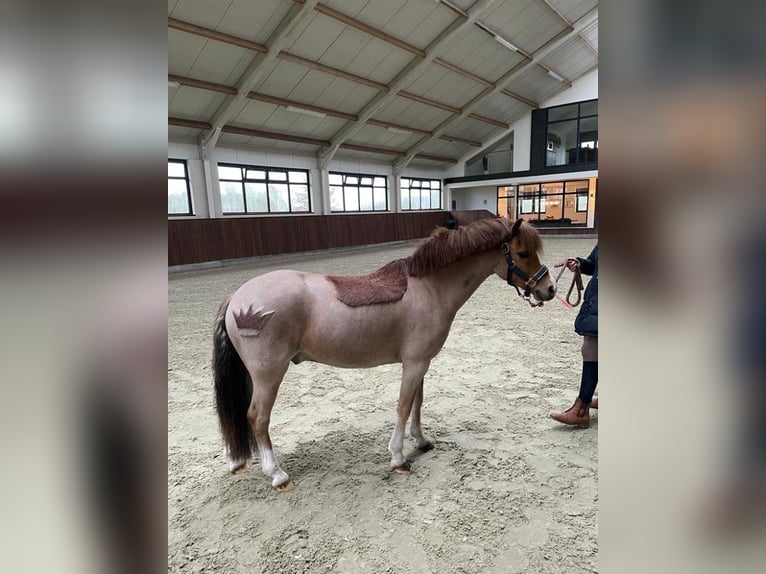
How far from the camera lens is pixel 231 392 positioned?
6.11ft

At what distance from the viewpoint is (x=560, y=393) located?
2.67 m

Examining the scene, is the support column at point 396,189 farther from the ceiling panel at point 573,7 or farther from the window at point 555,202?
the ceiling panel at point 573,7

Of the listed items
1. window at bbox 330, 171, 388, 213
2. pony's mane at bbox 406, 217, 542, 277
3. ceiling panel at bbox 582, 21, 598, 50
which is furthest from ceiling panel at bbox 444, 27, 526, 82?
pony's mane at bbox 406, 217, 542, 277

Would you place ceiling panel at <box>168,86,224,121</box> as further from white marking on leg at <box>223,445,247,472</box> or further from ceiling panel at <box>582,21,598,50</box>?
ceiling panel at <box>582,21,598,50</box>

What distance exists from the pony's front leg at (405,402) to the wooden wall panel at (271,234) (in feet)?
25.0

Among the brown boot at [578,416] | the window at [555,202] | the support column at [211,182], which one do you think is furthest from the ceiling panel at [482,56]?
the brown boot at [578,416]

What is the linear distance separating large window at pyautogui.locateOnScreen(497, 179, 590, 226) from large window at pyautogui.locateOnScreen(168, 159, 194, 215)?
1192 cm

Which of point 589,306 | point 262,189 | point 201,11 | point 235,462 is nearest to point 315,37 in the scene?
point 201,11

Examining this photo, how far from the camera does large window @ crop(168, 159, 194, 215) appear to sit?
10.1 metres

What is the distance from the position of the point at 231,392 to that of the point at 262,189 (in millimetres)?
11533
